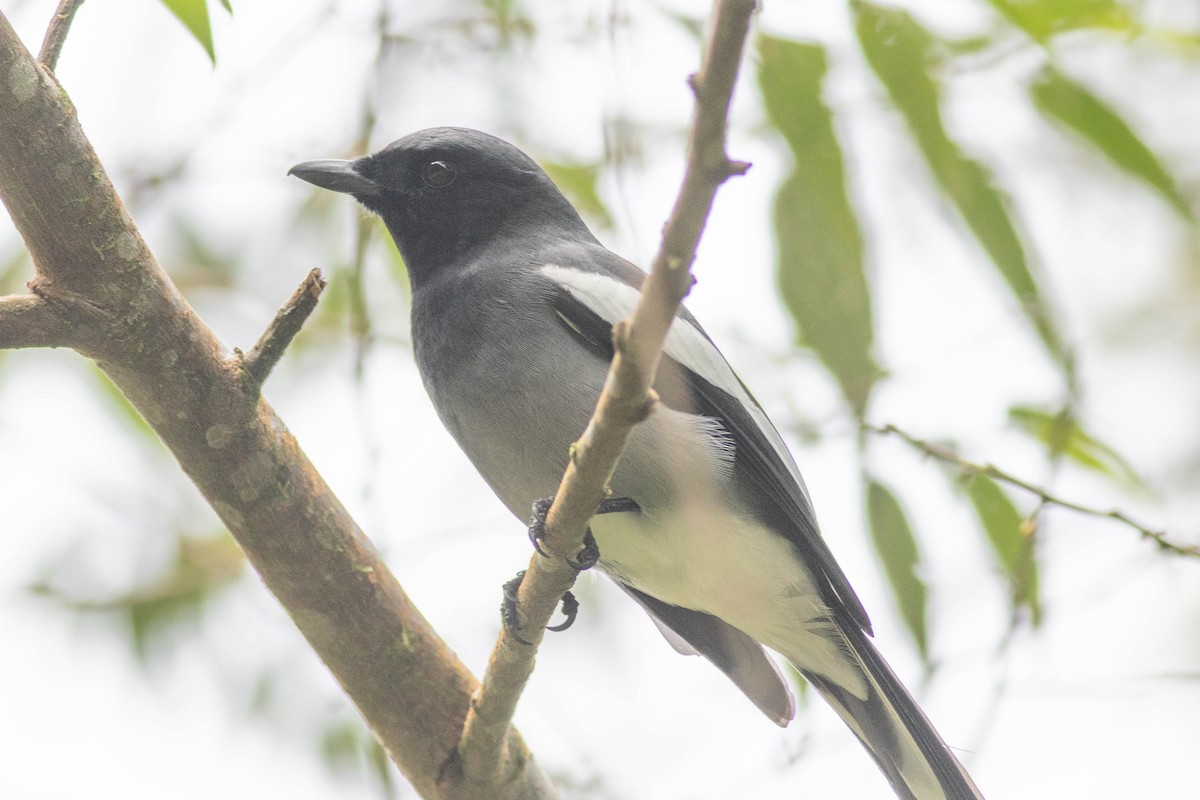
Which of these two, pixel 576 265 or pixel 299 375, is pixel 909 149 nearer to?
pixel 576 265

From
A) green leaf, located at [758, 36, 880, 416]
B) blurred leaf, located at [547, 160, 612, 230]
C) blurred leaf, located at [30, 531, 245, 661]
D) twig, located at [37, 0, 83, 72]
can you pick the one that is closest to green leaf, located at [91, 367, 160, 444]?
blurred leaf, located at [30, 531, 245, 661]

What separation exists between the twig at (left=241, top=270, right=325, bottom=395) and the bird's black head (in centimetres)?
90

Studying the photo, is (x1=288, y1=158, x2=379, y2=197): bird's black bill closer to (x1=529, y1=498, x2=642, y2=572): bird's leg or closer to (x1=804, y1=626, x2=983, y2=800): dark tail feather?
(x1=529, y1=498, x2=642, y2=572): bird's leg

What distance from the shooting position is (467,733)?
8.80 ft

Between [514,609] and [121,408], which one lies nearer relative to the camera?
[514,609]

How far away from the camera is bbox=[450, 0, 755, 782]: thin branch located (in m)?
1.33

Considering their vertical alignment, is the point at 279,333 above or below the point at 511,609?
above

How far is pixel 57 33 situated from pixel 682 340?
148cm

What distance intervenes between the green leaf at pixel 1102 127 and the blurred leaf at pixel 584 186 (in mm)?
1413

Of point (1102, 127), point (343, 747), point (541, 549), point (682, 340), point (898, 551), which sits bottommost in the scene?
point (343, 747)

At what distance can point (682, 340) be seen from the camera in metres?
2.93

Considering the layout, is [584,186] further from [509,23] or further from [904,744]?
[904,744]

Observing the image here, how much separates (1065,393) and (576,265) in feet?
4.20

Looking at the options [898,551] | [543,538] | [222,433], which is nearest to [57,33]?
[222,433]
